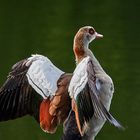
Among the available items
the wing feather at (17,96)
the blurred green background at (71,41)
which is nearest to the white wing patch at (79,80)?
the wing feather at (17,96)

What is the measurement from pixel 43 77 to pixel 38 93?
0.56 feet

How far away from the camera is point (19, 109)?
7.02 m

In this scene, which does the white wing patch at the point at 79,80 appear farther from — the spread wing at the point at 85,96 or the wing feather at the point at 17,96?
the wing feather at the point at 17,96

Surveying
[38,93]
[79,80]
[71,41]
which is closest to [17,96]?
[38,93]

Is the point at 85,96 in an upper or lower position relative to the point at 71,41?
upper

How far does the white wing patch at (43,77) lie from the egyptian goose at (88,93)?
0.74ft

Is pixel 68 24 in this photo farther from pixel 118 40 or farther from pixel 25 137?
pixel 25 137

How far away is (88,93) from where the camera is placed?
6.26m

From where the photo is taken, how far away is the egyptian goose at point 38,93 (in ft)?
22.2

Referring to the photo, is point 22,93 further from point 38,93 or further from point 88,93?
point 88,93

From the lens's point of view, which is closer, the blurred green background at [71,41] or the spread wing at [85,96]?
the spread wing at [85,96]

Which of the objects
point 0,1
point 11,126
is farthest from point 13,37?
point 11,126

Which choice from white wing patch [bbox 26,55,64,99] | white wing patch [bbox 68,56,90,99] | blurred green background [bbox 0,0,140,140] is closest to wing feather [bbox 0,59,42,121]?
white wing patch [bbox 26,55,64,99]

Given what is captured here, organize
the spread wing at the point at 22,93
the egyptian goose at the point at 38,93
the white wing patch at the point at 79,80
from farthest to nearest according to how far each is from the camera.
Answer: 1. the spread wing at the point at 22,93
2. the egyptian goose at the point at 38,93
3. the white wing patch at the point at 79,80
